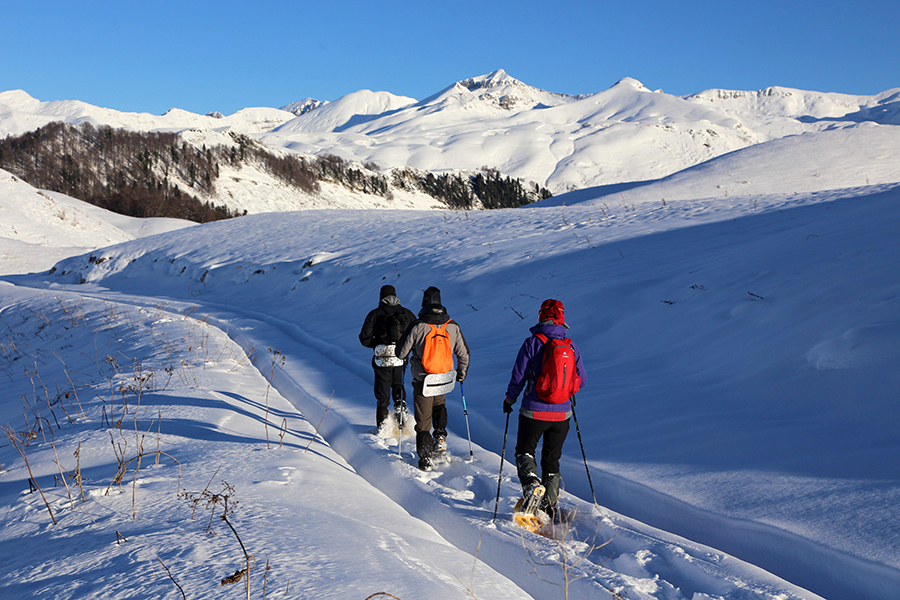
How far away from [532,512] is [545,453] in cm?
45

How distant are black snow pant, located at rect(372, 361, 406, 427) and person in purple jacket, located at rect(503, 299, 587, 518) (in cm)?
208

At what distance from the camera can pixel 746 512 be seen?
3.65 metres

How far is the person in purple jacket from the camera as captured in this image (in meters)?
3.94

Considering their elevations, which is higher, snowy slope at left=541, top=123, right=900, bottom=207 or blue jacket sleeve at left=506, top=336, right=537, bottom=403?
snowy slope at left=541, top=123, right=900, bottom=207

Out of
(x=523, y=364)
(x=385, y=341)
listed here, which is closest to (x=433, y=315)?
(x=385, y=341)

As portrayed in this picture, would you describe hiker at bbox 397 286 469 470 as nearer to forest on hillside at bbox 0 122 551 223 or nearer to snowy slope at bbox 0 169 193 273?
Answer: snowy slope at bbox 0 169 193 273

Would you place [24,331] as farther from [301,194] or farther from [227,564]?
[301,194]

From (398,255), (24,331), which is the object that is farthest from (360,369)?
(24,331)

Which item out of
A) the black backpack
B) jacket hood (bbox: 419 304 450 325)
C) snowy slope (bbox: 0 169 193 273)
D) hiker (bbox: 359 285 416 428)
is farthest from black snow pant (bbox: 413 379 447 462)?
snowy slope (bbox: 0 169 193 273)

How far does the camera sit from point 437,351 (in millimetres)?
4945

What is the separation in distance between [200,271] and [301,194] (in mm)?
90506

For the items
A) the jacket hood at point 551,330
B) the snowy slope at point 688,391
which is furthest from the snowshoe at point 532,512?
the jacket hood at point 551,330

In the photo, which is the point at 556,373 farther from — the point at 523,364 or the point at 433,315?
the point at 433,315

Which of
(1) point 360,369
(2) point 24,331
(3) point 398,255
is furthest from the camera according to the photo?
(3) point 398,255
